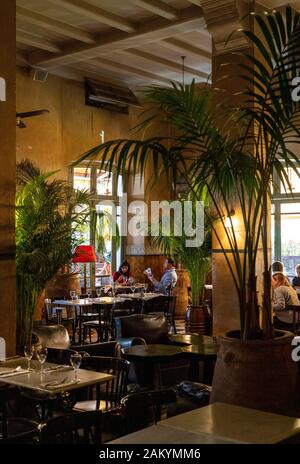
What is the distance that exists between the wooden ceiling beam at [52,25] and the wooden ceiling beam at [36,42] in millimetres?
505

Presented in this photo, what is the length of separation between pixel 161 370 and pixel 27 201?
2.41 m

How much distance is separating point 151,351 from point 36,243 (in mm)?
2026

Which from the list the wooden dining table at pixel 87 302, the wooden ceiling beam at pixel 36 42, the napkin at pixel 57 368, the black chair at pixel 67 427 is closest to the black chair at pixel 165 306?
the wooden dining table at pixel 87 302

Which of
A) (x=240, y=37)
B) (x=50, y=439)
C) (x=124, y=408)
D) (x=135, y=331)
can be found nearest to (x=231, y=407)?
(x=124, y=408)

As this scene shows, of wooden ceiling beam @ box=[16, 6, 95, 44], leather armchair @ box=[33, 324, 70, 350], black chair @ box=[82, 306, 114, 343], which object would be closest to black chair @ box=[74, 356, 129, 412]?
leather armchair @ box=[33, 324, 70, 350]

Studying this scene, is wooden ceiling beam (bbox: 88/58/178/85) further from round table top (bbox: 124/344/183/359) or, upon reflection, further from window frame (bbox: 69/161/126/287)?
round table top (bbox: 124/344/183/359)

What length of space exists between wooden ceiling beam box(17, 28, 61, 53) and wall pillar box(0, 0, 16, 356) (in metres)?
4.41

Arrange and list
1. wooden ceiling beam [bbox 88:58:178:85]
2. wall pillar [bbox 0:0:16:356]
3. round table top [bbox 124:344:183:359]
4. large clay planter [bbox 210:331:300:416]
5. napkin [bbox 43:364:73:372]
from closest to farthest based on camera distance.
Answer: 1. large clay planter [bbox 210:331:300:416]
2. napkin [bbox 43:364:73:372]
3. round table top [bbox 124:344:183:359]
4. wall pillar [bbox 0:0:16:356]
5. wooden ceiling beam [bbox 88:58:178:85]

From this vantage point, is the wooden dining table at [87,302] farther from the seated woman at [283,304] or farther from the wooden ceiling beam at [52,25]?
the wooden ceiling beam at [52,25]

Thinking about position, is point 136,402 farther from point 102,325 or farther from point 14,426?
point 102,325

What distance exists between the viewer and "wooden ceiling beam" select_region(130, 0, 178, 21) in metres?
8.62

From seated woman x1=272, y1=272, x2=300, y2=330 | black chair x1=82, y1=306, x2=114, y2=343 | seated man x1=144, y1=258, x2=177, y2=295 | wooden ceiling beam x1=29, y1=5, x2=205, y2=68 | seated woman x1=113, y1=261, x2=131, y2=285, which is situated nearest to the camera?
seated woman x1=272, y1=272, x2=300, y2=330

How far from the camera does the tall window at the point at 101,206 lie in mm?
12953
